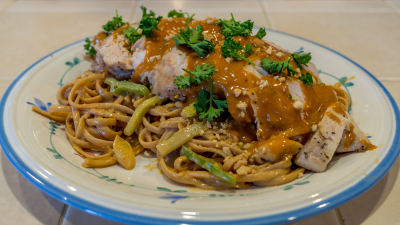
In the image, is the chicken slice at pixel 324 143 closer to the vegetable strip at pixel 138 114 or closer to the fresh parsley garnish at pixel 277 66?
the fresh parsley garnish at pixel 277 66

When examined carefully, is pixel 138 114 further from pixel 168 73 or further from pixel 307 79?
pixel 307 79

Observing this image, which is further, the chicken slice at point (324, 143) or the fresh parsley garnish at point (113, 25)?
the fresh parsley garnish at point (113, 25)

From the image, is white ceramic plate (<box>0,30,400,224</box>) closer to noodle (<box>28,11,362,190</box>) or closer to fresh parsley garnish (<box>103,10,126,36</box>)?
noodle (<box>28,11,362,190</box>)

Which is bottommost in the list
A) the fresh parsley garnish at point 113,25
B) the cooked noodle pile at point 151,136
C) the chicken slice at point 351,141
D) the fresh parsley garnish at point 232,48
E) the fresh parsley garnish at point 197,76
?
the cooked noodle pile at point 151,136

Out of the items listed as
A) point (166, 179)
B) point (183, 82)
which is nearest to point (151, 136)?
point (166, 179)

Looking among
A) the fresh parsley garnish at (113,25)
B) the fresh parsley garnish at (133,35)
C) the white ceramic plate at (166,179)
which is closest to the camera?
the white ceramic plate at (166,179)

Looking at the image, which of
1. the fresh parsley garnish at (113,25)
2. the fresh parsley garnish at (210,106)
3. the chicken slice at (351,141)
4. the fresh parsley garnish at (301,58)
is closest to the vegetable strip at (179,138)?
the fresh parsley garnish at (210,106)
